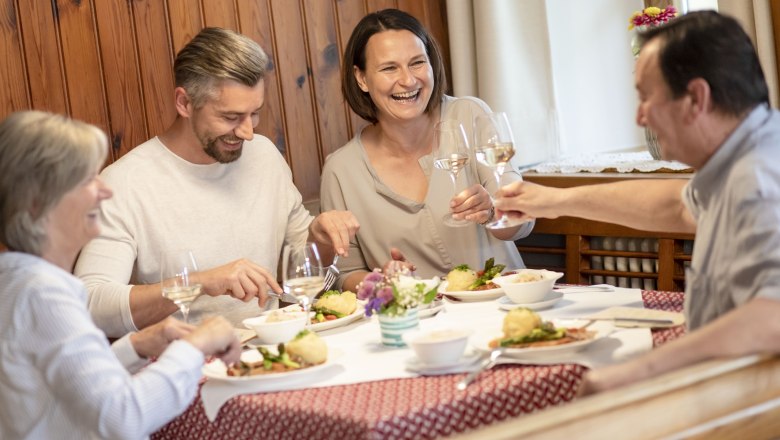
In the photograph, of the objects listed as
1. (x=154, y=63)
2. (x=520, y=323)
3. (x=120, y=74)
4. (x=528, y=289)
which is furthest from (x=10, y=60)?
(x=520, y=323)

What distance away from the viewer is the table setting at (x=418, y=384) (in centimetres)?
164

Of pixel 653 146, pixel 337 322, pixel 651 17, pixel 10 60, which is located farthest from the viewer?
pixel 653 146

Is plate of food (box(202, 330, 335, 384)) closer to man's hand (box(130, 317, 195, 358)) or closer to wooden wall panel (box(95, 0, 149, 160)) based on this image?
man's hand (box(130, 317, 195, 358))

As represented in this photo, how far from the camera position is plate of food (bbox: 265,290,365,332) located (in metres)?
2.28

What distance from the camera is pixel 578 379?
1.78m

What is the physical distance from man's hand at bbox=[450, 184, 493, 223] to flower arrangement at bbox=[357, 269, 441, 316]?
1.46 feet

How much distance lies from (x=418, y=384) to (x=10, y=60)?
1749mm

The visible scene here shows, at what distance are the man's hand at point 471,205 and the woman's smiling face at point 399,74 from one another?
2.09 feet

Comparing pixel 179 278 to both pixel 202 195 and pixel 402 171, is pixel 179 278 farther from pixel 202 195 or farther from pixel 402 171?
pixel 402 171

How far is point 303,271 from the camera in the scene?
209cm

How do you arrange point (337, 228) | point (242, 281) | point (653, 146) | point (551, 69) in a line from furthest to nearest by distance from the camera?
point (551, 69)
point (653, 146)
point (337, 228)
point (242, 281)

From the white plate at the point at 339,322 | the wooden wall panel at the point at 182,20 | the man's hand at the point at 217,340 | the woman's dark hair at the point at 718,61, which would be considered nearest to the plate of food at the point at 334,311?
the white plate at the point at 339,322

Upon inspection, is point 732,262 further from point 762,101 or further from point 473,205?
point 473,205

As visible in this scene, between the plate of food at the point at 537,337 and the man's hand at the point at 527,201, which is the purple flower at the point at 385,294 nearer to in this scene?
the plate of food at the point at 537,337
